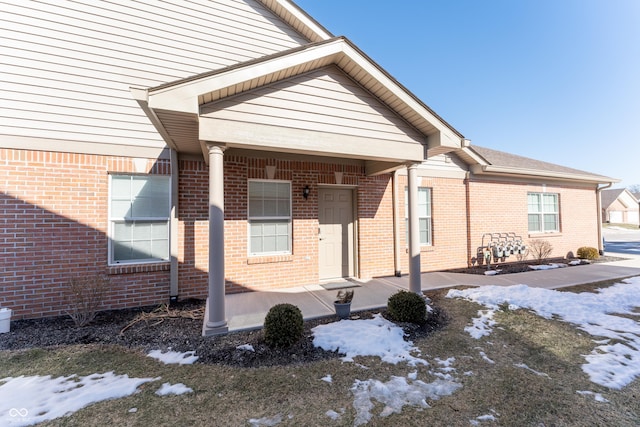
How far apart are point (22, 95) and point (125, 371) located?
5.13 metres

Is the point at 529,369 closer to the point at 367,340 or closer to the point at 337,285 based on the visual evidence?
the point at 367,340

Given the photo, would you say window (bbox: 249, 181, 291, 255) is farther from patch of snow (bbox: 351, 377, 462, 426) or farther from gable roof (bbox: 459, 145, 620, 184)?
gable roof (bbox: 459, 145, 620, 184)

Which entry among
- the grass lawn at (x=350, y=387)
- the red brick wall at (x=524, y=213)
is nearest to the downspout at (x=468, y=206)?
the red brick wall at (x=524, y=213)

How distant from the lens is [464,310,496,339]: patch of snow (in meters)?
4.09

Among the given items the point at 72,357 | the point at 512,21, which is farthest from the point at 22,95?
the point at 512,21

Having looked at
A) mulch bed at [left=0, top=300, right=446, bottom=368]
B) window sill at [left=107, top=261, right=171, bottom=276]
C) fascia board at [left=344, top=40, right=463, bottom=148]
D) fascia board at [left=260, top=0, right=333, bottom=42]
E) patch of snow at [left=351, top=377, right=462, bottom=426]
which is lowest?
patch of snow at [left=351, top=377, right=462, bottom=426]

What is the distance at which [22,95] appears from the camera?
4742 mm

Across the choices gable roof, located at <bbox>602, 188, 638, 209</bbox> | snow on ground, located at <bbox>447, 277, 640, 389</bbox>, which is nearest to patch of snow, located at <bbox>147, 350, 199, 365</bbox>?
snow on ground, located at <bbox>447, 277, 640, 389</bbox>

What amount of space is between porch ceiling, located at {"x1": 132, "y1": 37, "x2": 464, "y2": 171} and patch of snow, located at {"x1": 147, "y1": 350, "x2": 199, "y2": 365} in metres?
2.86

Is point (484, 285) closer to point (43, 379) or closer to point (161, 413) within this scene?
point (161, 413)

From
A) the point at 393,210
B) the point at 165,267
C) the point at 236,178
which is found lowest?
the point at 165,267

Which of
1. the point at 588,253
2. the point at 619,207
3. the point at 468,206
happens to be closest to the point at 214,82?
the point at 468,206

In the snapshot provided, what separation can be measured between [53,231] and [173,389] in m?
4.06

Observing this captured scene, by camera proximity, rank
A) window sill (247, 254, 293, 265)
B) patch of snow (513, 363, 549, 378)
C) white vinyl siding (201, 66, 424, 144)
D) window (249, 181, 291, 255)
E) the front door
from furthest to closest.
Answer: the front door < window (249, 181, 291, 255) < window sill (247, 254, 293, 265) < white vinyl siding (201, 66, 424, 144) < patch of snow (513, 363, 549, 378)
